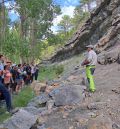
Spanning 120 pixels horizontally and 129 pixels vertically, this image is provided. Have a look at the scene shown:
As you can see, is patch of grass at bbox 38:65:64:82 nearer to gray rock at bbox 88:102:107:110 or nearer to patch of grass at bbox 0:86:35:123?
patch of grass at bbox 0:86:35:123

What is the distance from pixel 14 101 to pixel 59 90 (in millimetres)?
2114

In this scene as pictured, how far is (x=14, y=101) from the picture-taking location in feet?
50.5

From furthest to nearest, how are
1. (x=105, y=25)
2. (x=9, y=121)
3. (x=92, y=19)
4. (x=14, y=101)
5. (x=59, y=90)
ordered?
(x=92, y=19) → (x=105, y=25) → (x=14, y=101) → (x=59, y=90) → (x=9, y=121)

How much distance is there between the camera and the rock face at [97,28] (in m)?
28.0

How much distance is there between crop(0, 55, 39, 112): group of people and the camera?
39.5 feet

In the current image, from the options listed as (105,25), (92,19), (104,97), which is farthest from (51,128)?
(92,19)

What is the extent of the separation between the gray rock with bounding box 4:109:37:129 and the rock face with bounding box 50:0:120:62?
52.3ft

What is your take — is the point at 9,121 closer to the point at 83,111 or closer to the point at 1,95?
the point at 1,95

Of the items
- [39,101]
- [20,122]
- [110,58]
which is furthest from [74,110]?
[110,58]

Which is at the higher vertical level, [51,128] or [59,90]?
[59,90]

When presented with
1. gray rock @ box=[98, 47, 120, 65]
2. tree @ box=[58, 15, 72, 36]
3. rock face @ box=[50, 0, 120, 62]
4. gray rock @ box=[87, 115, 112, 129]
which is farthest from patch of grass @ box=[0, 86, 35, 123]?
tree @ box=[58, 15, 72, 36]

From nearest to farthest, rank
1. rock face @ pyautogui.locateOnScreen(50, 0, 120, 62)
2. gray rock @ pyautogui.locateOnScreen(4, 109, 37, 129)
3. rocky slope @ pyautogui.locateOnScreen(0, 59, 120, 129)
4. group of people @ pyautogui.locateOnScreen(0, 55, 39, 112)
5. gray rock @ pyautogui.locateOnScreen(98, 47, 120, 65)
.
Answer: gray rock @ pyautogui.locateOnScreen(4, 109, 37, 129)
rocky slope @ pyautogui.locateOnScreen(0, 59, 120, 129)
group of people @ pyautogui.locateOnScreen(0, 55, 39, 112)
gray rock @ pyautogui.locateOnScreen(98, 47, 120, 65)
rock face @ pyautogui.locateOnScreen(50, 0, 120, 62)

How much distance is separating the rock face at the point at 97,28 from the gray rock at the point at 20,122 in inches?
628

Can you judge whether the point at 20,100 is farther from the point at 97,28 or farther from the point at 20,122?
the point at 97,28
